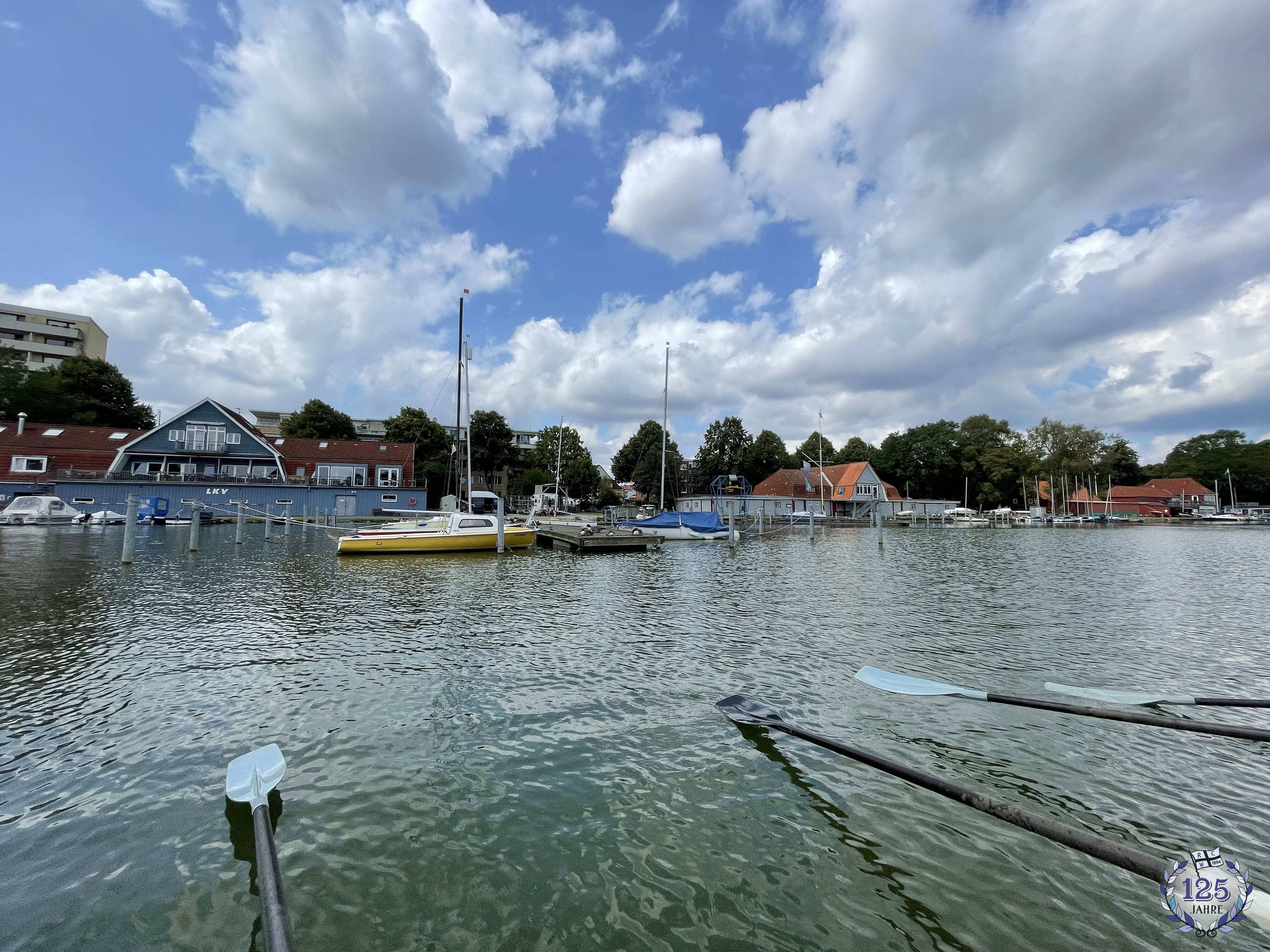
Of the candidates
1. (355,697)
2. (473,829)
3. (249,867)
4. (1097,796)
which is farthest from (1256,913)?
(355,697)

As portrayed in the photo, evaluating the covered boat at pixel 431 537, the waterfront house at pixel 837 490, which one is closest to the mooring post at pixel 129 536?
the covered boat at pixel 431 537

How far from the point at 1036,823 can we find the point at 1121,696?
15.0 feet

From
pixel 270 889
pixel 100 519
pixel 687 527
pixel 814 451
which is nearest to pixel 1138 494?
pixel 814 451

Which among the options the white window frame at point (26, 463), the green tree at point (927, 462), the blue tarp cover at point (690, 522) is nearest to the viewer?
the blue tarp cover at point (690, 522)

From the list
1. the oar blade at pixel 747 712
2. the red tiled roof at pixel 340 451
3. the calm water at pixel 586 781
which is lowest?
the calm water at pixel 586 781

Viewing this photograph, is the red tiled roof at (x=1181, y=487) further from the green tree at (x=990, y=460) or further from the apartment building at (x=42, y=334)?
the apartment building at (x=42, y=334)

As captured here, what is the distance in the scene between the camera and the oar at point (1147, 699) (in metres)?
6.29

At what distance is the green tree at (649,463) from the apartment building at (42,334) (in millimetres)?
73494

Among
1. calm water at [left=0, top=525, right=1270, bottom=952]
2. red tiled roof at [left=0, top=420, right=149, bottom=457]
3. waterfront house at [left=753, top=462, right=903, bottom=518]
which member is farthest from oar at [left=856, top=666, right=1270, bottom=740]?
waterfront house at [left=753, top=462, right=903, bottom=518]

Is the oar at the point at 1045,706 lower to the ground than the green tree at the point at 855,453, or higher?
lower

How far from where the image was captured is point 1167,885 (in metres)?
2.70

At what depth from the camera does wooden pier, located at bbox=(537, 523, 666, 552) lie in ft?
98.5

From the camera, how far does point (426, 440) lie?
72812 mm

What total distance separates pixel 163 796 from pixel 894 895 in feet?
19.5
